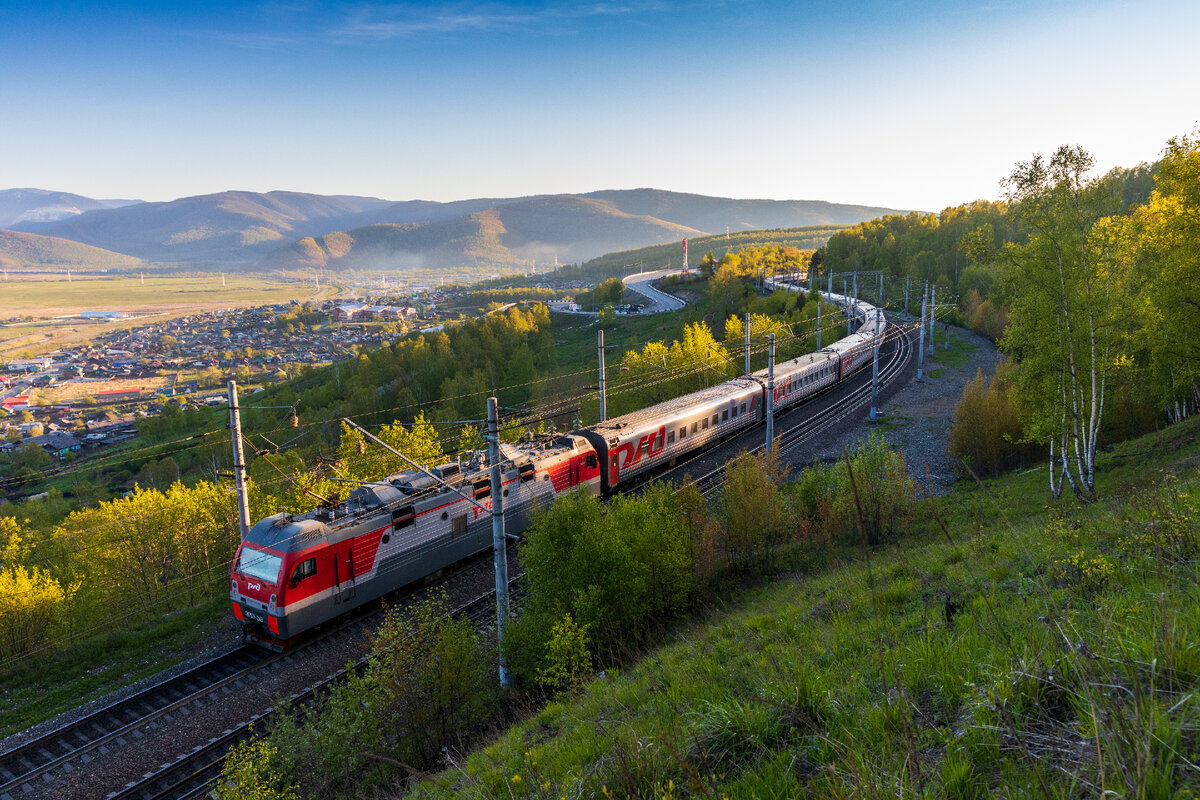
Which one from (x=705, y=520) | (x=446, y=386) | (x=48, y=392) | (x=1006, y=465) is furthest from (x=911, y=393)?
(x=48, y=392)

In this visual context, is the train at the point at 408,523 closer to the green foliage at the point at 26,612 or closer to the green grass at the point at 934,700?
the green grass at the point at 934,700

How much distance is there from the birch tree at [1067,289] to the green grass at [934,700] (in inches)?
282

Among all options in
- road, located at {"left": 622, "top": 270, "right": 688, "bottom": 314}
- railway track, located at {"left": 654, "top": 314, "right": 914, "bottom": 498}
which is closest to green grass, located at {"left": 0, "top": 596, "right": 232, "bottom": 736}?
railway track, located at {"left": 654, "top": 314, "right": 914, "bottom": 498}

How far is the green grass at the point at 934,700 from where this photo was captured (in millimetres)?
3090

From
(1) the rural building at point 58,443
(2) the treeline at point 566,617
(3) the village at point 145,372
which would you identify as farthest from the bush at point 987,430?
(1) the rural building at point 58,443

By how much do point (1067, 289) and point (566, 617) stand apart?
1594 cm

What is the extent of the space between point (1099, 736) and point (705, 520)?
51.7 feet

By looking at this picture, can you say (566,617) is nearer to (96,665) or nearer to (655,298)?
(96,665)

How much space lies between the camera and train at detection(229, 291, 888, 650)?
16031 millimetres

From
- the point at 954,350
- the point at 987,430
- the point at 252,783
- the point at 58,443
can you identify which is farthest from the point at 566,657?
the point at 58,443

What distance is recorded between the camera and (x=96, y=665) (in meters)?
16.8

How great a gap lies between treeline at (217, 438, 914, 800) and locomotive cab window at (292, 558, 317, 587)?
9.63 ft

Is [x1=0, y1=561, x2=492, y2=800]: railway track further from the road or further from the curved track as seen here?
the road

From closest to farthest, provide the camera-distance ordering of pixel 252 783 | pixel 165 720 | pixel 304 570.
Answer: pixel 252 783 < pixel 165 720 < pixel 304 570
